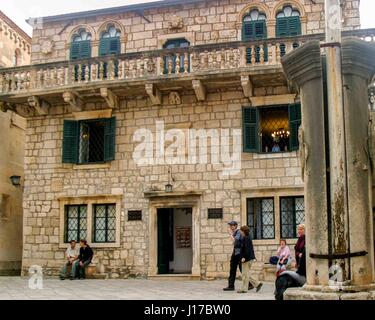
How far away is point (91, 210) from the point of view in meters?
18.7

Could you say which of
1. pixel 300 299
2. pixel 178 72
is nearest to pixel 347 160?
pixel 300 299

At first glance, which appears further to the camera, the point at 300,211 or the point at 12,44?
the point at 12,44

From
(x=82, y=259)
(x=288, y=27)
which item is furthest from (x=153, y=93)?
(x=82, y=259)

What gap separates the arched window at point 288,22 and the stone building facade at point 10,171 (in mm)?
11536

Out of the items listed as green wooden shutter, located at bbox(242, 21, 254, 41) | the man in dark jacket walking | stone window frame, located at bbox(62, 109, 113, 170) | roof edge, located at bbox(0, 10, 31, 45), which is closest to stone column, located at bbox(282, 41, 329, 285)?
the man in dark jacket walking

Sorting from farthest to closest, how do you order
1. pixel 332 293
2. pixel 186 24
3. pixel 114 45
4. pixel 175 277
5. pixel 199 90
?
pixel 114 45
pixel 186 24
pixel 199 90
pixel 175 277
pixel 332 293

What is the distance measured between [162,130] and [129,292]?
6760mm

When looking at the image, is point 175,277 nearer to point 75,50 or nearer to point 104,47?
point 104,47

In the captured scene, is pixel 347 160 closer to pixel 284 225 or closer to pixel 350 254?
pixel 350 254

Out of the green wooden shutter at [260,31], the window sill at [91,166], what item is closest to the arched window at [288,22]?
the green wooden shutter at [260,31]

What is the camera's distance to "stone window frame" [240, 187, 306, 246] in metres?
17.0

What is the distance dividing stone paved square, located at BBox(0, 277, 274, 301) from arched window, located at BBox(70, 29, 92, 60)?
27.4 ft

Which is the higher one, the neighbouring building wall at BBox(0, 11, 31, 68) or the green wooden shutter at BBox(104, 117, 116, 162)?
the neighbouring building wall at BBox(0, 11, 31, 68)

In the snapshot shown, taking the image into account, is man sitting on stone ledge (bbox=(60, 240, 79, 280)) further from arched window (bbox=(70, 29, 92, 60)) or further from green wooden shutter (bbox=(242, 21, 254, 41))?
green wooden shutter (bbox=(242, 21, 254, 41))
